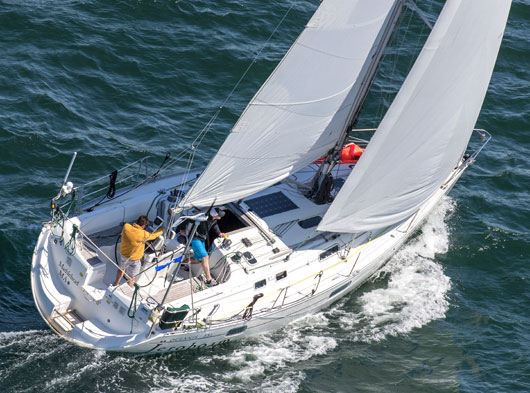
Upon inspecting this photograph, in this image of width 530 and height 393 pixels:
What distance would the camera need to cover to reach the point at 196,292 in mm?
18562

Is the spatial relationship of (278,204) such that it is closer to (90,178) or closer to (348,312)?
(348,312)

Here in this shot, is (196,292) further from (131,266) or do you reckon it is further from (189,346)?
(131,266)

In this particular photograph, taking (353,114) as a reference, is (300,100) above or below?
above

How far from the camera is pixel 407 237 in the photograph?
2278 centimetres

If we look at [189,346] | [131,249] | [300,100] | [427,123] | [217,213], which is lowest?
[189,346]

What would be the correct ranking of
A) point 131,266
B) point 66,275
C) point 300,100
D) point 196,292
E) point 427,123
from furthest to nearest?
1. point 427,123
2. point 66,275
3. point 196,292
4. point 131,266
5. point 300,100

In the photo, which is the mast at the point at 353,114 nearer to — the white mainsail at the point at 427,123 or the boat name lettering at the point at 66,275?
the white mainsail at the point at 427,123

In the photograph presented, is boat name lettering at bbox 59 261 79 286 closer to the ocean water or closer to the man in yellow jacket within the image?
the man in yellow jacket

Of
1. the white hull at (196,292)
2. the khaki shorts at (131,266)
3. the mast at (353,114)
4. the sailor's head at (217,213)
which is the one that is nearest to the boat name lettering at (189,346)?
the white hull at (196,292)

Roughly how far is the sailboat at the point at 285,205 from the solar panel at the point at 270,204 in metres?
0.04

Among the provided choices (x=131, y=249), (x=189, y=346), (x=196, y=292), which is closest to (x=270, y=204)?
(x=196, y=292)

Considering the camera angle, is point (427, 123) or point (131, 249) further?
point (427, 123)

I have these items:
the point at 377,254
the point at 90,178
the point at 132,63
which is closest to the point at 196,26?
the point at 132,63

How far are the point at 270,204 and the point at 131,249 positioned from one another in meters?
4.25
